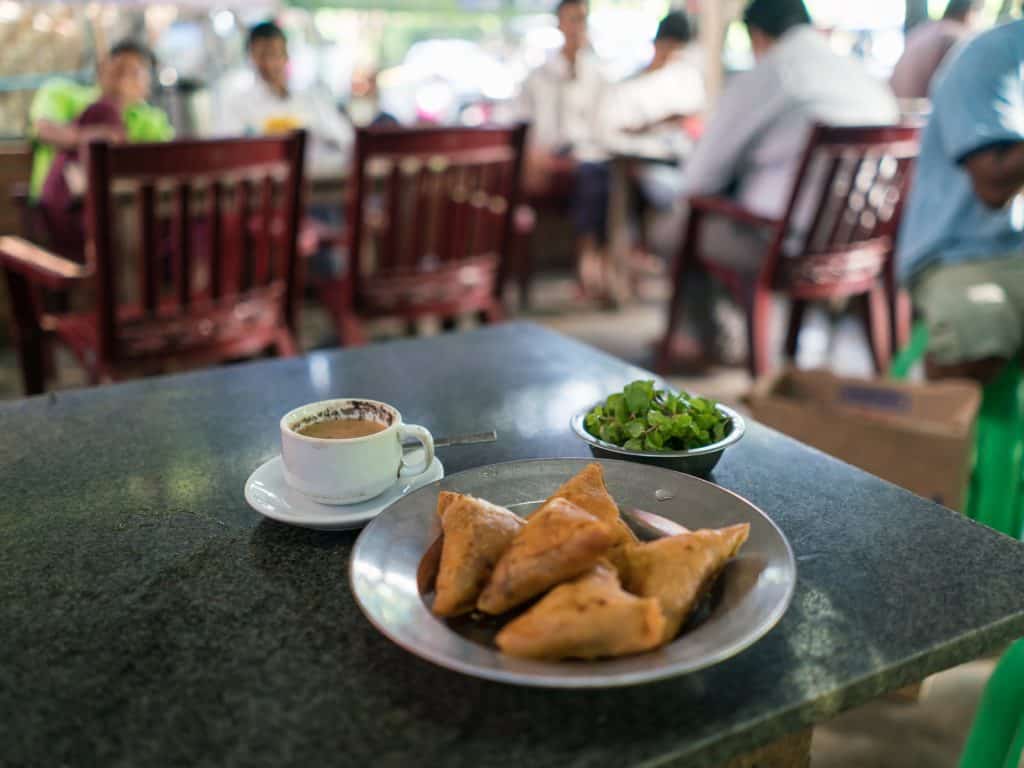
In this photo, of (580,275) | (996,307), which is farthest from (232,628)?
(580,275)

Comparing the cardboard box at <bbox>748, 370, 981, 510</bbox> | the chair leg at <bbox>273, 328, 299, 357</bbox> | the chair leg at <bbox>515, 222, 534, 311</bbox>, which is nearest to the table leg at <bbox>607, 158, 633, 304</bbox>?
the chair leg at <bbox>515, 222, 534, 311</bbox>

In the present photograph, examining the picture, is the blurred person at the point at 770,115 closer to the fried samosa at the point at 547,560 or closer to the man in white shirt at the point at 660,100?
the man in white shirt at the point at 660,100

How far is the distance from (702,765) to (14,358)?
4141mm

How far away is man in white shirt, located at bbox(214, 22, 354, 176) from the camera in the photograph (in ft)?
14.0

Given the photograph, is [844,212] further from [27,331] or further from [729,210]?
[27,331]

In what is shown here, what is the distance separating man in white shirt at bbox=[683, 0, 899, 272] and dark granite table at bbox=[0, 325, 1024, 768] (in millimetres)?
2254

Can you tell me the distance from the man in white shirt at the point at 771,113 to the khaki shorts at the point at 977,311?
35.3 inches

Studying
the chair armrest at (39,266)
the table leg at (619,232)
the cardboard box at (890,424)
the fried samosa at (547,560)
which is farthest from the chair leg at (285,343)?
the table leg at (619,232)

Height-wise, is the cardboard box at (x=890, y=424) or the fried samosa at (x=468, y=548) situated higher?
the fried samosa at (x=468, y=548)

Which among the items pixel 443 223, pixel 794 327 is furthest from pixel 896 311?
pixel 443 223

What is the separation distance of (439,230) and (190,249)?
0.77 meters

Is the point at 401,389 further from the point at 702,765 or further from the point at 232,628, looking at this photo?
the point at 702,765

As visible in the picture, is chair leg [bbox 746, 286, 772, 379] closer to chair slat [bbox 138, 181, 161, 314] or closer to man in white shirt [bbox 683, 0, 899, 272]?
man in white shirt [bbox 683, 0, 899, 272]

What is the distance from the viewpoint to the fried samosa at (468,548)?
0.62 m
